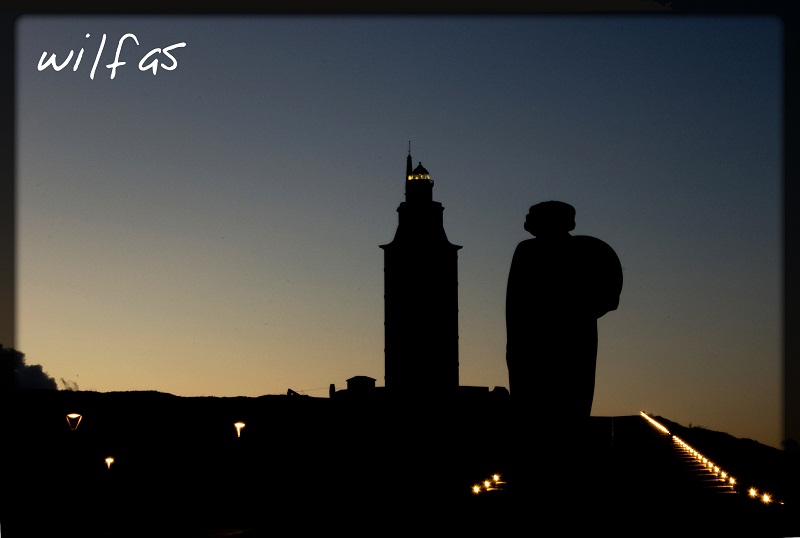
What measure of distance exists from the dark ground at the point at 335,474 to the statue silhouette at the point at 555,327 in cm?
26

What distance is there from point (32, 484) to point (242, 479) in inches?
231

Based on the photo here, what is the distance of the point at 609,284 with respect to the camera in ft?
42.9

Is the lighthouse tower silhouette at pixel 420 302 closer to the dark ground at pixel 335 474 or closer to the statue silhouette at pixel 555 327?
the dark ground at pixel 335 474

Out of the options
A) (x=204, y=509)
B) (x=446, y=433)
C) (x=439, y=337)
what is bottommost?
(x=204, y=509)

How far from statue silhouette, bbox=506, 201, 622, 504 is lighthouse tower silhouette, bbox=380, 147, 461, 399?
76.7 m

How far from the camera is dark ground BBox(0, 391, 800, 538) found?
44.5 ft

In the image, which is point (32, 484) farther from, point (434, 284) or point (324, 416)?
point (434, 284)

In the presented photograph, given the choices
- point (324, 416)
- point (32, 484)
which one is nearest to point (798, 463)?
point (32, 484)

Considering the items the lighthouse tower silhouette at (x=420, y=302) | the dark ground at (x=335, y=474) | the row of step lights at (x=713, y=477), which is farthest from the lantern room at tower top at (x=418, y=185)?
the row of step lights at (x=713, y=477)

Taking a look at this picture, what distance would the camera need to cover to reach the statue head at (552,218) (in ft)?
42.9

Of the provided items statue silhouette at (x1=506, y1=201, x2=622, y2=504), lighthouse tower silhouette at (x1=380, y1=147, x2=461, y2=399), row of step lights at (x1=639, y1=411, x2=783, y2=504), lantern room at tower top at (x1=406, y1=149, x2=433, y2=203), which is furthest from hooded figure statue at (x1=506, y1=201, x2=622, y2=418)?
lantern room at tower top at (x1=406, y1=149, x2=433, y2=203)

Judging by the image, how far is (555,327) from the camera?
13.2m

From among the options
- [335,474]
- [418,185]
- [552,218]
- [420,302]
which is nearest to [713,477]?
[335,474]

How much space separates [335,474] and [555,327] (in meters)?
21.9
